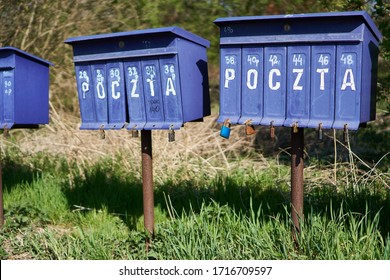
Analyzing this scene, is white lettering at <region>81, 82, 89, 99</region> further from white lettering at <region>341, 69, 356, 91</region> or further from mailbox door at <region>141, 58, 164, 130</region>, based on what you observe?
white lettering at <region>341, 69, 356, 91</region>

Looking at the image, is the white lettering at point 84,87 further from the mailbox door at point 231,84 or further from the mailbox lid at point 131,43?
the mailbox door at point 231,84

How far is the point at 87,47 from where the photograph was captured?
4.20 m

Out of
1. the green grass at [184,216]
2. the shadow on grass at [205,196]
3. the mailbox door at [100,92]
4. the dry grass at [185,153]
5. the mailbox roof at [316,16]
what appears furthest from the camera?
the dry grass at [185,153]

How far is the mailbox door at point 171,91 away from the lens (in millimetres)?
3828

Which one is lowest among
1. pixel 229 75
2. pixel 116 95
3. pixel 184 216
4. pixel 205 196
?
pixel 184 216

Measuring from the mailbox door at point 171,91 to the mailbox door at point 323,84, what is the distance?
831 millimetres

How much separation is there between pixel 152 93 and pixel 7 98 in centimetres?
139

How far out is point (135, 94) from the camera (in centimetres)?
402

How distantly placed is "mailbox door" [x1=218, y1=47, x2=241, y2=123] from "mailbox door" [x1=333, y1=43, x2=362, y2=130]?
613 millimetres

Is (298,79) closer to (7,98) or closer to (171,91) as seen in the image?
(171,91)

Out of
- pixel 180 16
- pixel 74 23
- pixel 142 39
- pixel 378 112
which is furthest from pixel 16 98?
pixel 378 112

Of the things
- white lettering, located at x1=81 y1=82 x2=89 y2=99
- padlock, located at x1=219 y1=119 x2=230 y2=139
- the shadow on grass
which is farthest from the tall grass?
white lettering, located at x1=81 y1=82 x2=89 y2=99

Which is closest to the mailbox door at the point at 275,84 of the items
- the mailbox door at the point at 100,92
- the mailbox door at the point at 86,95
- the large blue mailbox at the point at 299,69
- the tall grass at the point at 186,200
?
the large blue mailbox at the point at 299,69

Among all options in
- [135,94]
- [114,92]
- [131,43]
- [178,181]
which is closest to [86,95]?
[114,92]
